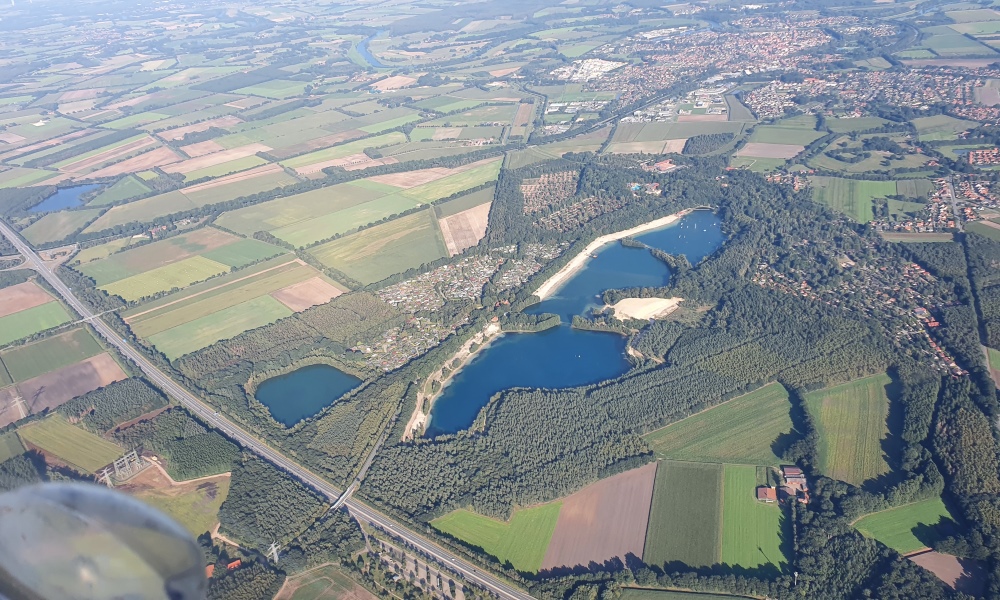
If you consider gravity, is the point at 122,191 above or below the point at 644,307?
below

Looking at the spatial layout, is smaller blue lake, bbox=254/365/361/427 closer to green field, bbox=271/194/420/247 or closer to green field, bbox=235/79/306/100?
green field, bbox=271/194/420/247

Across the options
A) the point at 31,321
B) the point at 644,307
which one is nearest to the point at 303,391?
the point at 644,307

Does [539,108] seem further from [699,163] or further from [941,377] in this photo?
[941,377]

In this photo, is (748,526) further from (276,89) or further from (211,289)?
(276,89)

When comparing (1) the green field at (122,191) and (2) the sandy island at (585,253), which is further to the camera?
(1) the green field at (122,191)

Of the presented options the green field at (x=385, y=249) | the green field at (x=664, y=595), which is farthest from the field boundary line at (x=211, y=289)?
the green field at (x=664, y=595)

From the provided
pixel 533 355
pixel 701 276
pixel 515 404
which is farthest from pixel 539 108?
pixel 515 404

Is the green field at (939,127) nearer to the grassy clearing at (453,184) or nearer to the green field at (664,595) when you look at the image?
the grassy clearing at (453,184)
